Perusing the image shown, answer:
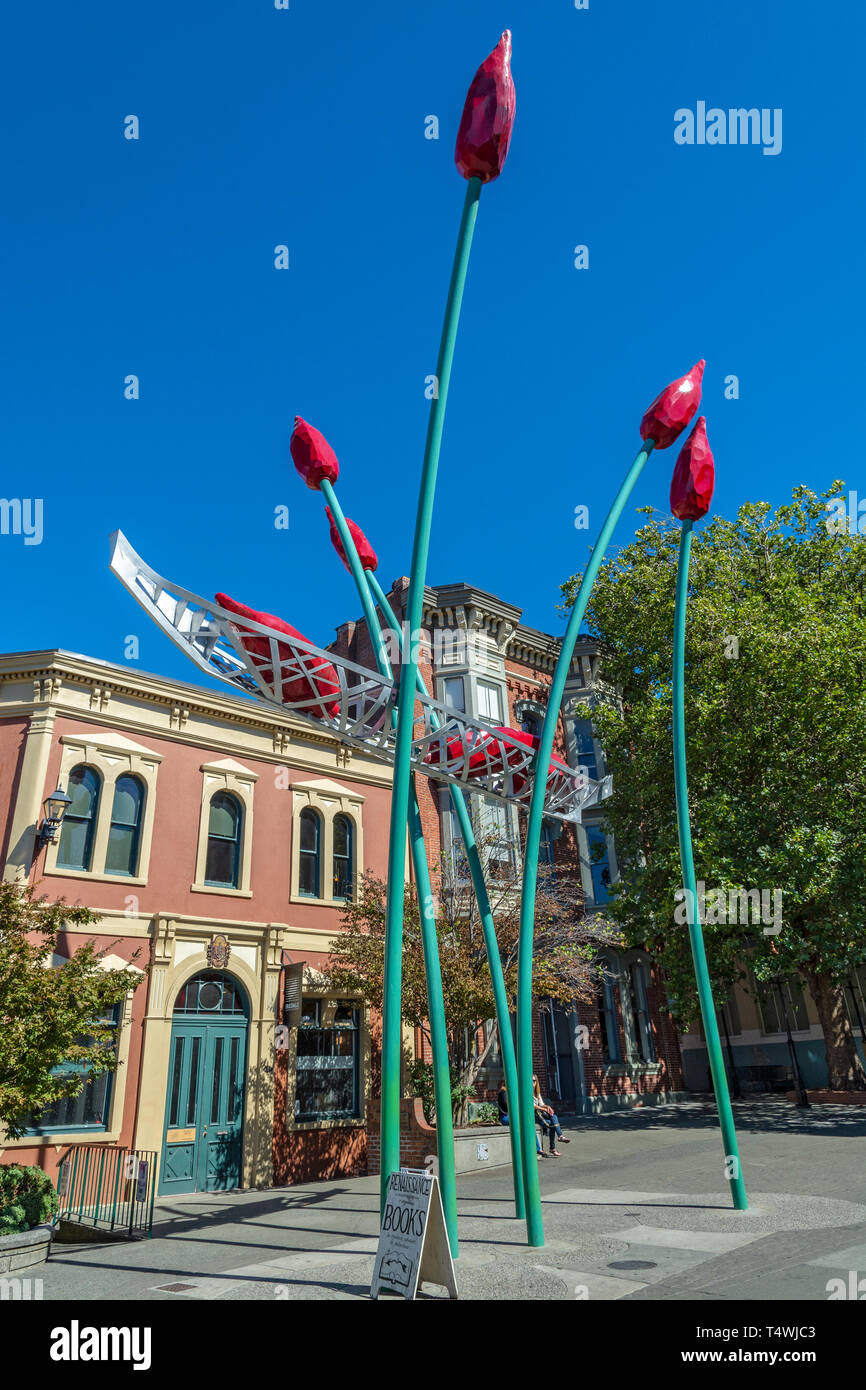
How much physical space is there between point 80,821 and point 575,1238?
10.6 m

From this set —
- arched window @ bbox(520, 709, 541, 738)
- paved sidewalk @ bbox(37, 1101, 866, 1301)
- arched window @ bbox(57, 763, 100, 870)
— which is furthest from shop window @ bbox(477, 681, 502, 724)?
paved sidewalk @ bbox(37, 1101, 866, 1301)

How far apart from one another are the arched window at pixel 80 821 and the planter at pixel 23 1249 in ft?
21.3

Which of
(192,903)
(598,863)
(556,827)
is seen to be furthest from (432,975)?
(598,863)

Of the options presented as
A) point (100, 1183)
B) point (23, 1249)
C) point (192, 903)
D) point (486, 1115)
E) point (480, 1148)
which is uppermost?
point (192, 903)

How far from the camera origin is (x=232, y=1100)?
15773 millimetres

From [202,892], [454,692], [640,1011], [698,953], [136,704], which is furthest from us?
[640,1011]

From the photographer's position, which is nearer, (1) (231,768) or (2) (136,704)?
(2) (136,704)

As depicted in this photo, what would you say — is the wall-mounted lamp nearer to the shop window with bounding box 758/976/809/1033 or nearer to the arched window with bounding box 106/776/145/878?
the arched window with bounding box 106/776/145/878

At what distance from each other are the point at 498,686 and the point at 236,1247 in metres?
17.1

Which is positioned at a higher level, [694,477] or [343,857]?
[694,477]

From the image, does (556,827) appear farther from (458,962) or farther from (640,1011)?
(458,962)

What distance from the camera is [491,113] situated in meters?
8.59

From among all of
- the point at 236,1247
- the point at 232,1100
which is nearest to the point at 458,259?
the point at 236,1247

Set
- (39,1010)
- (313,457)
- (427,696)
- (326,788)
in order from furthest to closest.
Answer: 1. (326,788)
2. (39,1010)
3. (313,457)
4. (427,696)
